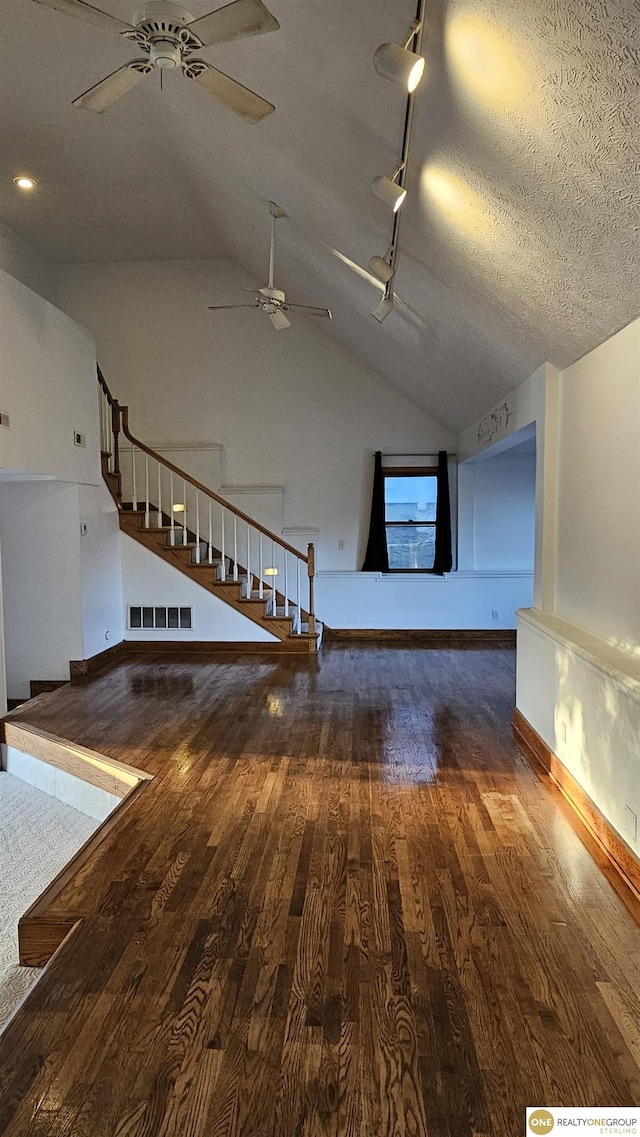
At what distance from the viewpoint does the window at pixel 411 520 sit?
8820mm

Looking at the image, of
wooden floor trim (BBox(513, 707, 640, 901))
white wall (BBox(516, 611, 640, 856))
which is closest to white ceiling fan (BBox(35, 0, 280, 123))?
white wall (BBox(516, 611, 640, 856))

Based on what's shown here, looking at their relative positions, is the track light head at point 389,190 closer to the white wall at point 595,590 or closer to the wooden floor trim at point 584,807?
the white wall at point 595,590

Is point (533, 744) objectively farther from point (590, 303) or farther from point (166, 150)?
point (166, 150)

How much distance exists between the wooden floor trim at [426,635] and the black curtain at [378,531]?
824 millimetres

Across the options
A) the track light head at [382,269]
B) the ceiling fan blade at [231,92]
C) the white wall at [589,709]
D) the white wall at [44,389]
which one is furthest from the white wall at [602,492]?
the white wall at [44,389]

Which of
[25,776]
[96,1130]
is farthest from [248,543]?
[96,1130]

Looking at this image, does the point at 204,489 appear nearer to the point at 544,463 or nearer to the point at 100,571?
the point at 100,571

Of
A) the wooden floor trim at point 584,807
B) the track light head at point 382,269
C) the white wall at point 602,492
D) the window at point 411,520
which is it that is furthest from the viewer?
the window at point 411,520

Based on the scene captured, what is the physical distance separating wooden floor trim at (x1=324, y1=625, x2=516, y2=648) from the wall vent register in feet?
6.13

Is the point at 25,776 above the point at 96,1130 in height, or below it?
below

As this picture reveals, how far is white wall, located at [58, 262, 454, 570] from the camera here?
8812 mm

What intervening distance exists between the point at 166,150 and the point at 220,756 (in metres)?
5.46

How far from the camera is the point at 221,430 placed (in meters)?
8.94

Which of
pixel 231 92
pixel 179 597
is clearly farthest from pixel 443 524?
pixel 231 92
